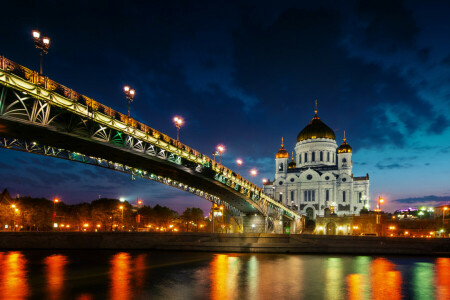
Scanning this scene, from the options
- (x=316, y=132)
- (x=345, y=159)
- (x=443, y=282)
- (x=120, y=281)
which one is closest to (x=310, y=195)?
(x=345, y=159)

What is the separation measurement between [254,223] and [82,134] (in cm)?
6109

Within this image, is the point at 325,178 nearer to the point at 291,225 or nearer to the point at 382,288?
the point at 291,225

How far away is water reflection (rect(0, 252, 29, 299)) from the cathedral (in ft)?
275

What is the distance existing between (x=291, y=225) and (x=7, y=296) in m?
93.6

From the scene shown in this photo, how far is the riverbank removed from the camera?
153 feet

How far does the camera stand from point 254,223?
286ft

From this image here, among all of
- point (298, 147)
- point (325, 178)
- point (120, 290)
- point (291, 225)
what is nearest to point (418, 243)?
point (120, 290)

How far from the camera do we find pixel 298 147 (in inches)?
5059

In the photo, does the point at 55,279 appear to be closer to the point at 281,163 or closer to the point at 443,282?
the point at 443,282

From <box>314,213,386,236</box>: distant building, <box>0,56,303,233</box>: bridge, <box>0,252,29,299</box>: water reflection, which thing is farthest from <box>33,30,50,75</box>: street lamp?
<box>314,213,386,236</box>: distant building

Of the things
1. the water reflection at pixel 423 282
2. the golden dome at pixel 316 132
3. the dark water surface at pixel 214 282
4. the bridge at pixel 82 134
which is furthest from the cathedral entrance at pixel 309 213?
the dark water surface at pixel 214 282

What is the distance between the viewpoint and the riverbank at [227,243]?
1838 inches

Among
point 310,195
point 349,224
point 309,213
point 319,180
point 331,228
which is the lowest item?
point 331,228

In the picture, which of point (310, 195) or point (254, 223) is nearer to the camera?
point (254, 223)
